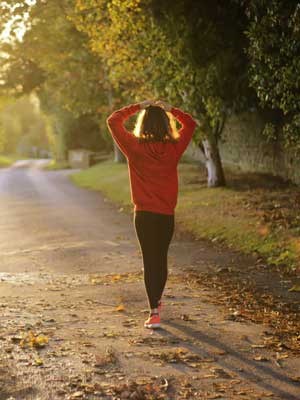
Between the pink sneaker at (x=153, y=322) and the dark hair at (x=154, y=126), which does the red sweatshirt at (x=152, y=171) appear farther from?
the pink sneaker at (x=153, y=322)

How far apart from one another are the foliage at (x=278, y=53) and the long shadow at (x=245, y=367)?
7.54 m

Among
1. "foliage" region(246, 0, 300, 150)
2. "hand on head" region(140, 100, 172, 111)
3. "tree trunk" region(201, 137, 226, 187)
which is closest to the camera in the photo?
"hand on head" region(140, 100, 172, 111)

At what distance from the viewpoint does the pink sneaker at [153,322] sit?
7262 mm

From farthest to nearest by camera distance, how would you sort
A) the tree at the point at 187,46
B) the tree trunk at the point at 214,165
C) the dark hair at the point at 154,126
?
the tree trunk at the point at 214,165
the tree at the point at 187,46
the dark hair at the point at 154,126

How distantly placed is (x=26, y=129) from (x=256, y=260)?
104 metres

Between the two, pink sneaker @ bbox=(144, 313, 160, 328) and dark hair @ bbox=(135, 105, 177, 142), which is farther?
pink sneaker @ bbox=(144, 313, 160, 328)

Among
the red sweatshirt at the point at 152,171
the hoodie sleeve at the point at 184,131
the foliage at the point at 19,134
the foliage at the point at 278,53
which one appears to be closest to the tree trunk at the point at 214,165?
the foliage at the point at 278,53

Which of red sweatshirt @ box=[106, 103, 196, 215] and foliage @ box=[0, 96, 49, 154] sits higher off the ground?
red sweatshirt @ box=[106, 103, 196, 215]

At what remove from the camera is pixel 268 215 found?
14.8 m

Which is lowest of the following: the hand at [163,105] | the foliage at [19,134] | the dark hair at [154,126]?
the foliage at [19,134]

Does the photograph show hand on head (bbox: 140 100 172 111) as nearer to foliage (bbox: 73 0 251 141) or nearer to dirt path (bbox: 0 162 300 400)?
dirt path (bbox: 0 162 300 400)

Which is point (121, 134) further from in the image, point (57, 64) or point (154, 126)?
point (57, 64)

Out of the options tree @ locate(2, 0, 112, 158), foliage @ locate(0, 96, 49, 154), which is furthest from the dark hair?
foliage @ locate(0, 96, 49, 154)

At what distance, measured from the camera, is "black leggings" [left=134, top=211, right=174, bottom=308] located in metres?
7.23
